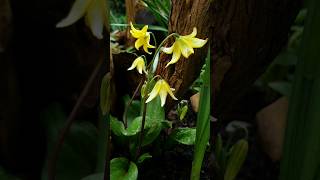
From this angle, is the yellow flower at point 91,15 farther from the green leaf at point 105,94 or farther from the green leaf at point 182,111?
the green leaf at point 182,111

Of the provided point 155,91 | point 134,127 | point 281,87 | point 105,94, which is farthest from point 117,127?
point 281,87

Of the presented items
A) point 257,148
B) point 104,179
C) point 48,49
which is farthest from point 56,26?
point 257,148

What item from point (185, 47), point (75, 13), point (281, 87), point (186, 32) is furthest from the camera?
point (281, 87)

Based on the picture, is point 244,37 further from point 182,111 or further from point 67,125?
point 67,125

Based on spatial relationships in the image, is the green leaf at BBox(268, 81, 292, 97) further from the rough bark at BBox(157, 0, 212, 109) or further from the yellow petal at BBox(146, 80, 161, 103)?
the yellow petal at BBox(146, 80, 161, 103)

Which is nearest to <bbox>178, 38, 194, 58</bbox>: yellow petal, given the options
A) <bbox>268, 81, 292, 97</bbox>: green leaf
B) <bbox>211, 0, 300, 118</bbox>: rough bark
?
<bbox>211, 0, 300, 118</bbox>: rough bark

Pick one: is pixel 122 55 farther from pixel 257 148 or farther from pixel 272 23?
pixel 257 148
